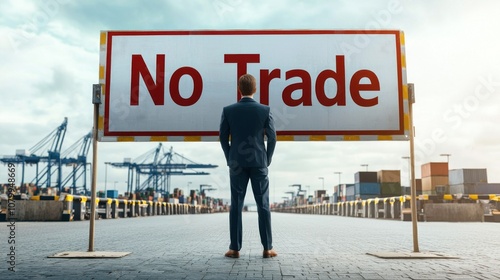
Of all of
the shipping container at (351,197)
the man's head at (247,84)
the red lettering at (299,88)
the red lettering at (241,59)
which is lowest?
the shipping container at (351,197)

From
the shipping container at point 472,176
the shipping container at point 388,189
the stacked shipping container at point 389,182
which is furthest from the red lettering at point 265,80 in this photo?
the shipping container at point 472,176

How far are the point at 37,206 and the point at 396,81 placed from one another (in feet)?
55.1

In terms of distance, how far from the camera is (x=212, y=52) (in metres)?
7.46

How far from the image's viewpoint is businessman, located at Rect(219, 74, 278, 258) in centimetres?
573

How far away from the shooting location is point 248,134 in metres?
5.73

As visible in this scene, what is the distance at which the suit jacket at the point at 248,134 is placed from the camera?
572cm

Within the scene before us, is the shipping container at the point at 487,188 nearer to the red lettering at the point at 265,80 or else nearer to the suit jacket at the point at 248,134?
the red lettering at the point at 265,80

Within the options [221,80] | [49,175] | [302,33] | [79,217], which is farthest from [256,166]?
[49,175]

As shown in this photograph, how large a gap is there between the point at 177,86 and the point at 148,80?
16.5 inches

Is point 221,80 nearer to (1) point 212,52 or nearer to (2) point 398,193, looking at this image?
(1) point 212,52

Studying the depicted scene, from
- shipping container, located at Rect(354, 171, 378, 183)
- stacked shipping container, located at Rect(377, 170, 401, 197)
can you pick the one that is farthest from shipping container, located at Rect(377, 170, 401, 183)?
shipping container, located at Rect(354, 171, 378, 183)

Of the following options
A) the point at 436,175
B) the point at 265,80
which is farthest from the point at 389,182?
the point at 265,80

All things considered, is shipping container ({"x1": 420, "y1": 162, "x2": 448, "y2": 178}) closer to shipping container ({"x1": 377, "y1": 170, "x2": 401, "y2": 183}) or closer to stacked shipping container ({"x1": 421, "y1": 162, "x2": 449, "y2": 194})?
stacked shipping container ({"x1": 421, "y1": 162, "x2": 449, "y2": 194})

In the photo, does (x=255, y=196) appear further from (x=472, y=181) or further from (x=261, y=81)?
(x=472, y=181)
